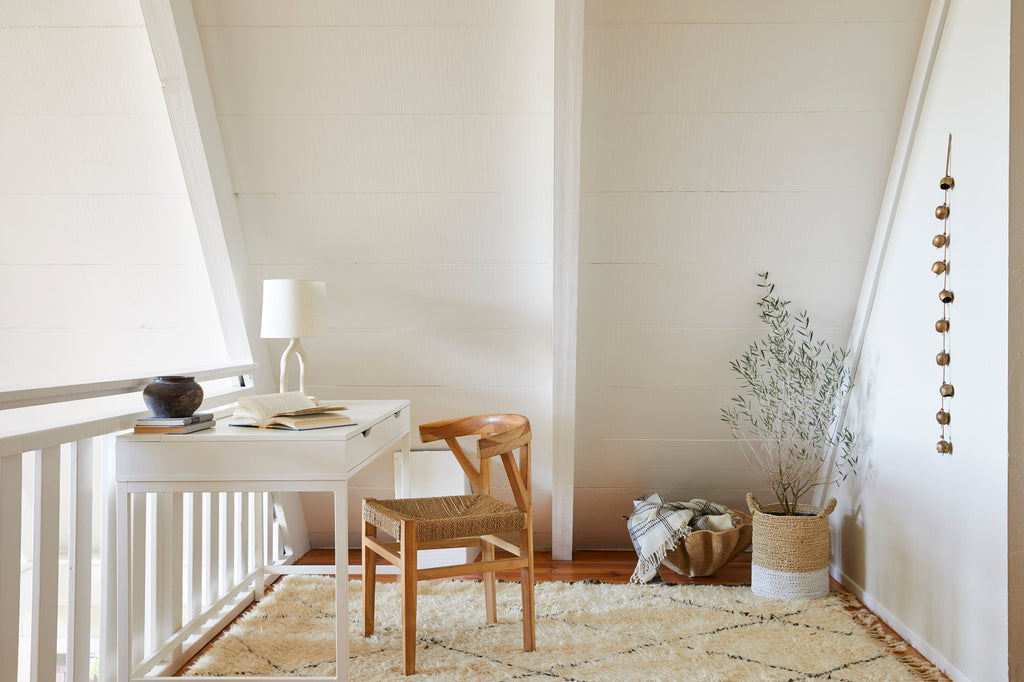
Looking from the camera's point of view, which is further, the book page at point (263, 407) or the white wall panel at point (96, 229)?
the white wall panel at point (96, 229)

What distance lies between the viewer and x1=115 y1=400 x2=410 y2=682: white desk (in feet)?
6.55

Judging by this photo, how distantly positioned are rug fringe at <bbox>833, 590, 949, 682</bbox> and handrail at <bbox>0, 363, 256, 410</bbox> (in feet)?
6.65

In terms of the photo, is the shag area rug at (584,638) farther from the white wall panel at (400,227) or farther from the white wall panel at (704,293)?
the white wall panel at (400,227)

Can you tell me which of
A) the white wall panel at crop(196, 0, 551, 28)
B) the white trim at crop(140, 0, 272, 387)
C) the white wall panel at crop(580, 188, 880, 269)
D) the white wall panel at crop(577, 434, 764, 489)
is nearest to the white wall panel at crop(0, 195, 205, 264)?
the white trim at crop(140, 0, 272, 387)

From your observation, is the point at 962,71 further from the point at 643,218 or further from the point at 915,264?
the point at 643,218

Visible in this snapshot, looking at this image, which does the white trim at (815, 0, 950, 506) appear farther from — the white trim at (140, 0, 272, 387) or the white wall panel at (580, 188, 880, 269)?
the white trim at (140, 0, 272, 387)

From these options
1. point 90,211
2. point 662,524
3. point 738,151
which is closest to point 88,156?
point 90,211

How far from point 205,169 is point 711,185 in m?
1.50

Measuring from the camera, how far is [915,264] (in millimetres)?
2426

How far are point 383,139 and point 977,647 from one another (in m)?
2.07

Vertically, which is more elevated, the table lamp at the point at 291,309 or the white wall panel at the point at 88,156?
the white wall panel at the point at 88,156

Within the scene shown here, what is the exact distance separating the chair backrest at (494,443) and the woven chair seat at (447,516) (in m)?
0.07

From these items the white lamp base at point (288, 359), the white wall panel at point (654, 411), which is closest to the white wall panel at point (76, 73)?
the white lamp base at point (288, 359)

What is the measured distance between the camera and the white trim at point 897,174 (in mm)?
2279
